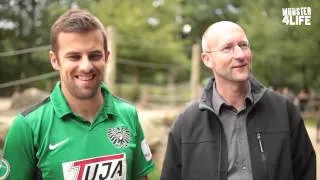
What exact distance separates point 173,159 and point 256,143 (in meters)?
0.30

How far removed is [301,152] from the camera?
1625 mm

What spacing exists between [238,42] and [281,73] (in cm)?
96

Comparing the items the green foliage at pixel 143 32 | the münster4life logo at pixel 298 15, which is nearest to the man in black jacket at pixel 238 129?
the münster4life logo at pixel 298 15

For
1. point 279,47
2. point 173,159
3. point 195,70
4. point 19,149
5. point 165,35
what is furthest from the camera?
point 165,35

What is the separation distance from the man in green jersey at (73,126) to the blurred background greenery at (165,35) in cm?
104

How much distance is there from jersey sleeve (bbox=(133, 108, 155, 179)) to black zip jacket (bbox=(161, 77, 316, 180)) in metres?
0.13

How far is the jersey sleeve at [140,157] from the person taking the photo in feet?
5.15

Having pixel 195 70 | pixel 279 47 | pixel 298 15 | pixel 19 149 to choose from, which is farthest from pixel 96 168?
pixel 195 70

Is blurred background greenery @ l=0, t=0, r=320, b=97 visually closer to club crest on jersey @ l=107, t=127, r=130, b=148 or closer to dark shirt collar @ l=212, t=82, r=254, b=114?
dark shirt collar @ l=212, t=82, r=254, b=114

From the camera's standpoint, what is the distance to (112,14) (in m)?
4.83

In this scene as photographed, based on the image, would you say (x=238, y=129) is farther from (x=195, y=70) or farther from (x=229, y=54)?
(x=195, y=70)

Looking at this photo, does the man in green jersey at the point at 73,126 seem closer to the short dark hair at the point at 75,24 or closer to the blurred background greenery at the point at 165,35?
the short dark hair at the point at 75,24

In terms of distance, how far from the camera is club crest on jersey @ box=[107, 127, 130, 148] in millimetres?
1469

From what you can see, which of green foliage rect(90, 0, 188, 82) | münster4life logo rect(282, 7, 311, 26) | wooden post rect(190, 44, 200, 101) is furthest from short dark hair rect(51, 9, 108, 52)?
green foliage rect(90, 0, 188, 82)
